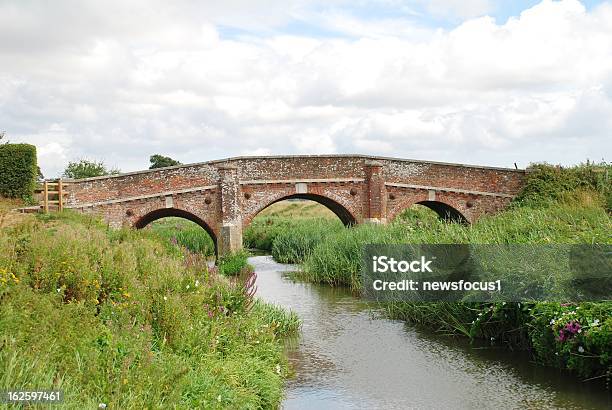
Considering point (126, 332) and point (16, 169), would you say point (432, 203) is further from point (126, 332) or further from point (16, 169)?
point (126, 332)

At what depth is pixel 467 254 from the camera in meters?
12.5

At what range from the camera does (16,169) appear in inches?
814

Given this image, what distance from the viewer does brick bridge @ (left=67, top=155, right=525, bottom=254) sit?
22.7 meters

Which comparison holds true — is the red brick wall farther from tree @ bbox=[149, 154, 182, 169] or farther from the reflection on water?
tree @ bbox=[149, 154, 182, 169]

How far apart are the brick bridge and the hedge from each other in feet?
4.63

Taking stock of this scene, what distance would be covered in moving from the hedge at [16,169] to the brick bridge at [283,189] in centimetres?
141

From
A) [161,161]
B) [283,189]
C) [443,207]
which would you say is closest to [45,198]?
[283,189]

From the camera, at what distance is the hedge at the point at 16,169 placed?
20.5 m

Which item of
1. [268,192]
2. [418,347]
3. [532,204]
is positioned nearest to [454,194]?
[532,204]

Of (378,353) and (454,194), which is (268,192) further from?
(378,353)

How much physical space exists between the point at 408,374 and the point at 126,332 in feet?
16.0

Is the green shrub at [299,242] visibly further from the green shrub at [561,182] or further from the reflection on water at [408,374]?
the reflection on water at [408,374]

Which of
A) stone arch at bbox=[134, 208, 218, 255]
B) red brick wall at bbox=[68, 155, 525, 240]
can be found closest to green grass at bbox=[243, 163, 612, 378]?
red brick wall at bbox=[68, 155, 525, 240]

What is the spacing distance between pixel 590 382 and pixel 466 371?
1765 millimetres
